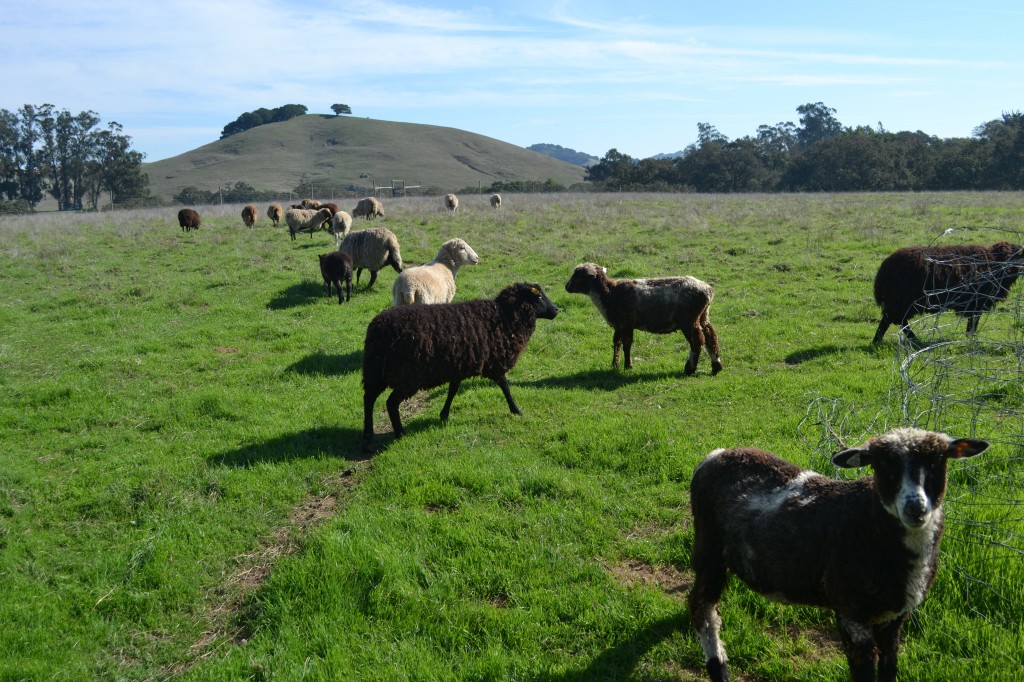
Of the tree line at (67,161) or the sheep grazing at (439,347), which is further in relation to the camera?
the tree line at (67,161)

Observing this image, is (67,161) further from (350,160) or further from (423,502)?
(423,502)

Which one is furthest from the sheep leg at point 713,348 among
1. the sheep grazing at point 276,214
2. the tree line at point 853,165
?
the tree line at point 853,165

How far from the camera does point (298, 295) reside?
16641mm

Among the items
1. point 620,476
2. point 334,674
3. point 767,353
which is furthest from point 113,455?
point 767,353

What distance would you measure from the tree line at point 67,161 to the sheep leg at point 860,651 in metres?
87.9

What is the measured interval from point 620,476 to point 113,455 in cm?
635

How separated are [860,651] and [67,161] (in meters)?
95.3

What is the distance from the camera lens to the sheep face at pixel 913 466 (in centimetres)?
314

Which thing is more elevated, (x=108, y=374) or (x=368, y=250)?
(x=368, y=250)

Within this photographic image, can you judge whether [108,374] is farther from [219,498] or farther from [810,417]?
[810,417]

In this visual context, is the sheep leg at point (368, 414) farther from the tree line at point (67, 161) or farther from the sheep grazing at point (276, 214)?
the tree line at point (67, 161)

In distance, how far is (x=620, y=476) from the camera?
6.52 metres

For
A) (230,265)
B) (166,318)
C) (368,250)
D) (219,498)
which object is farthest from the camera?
(230,265)

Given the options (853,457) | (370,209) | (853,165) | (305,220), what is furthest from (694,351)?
(853,165)
